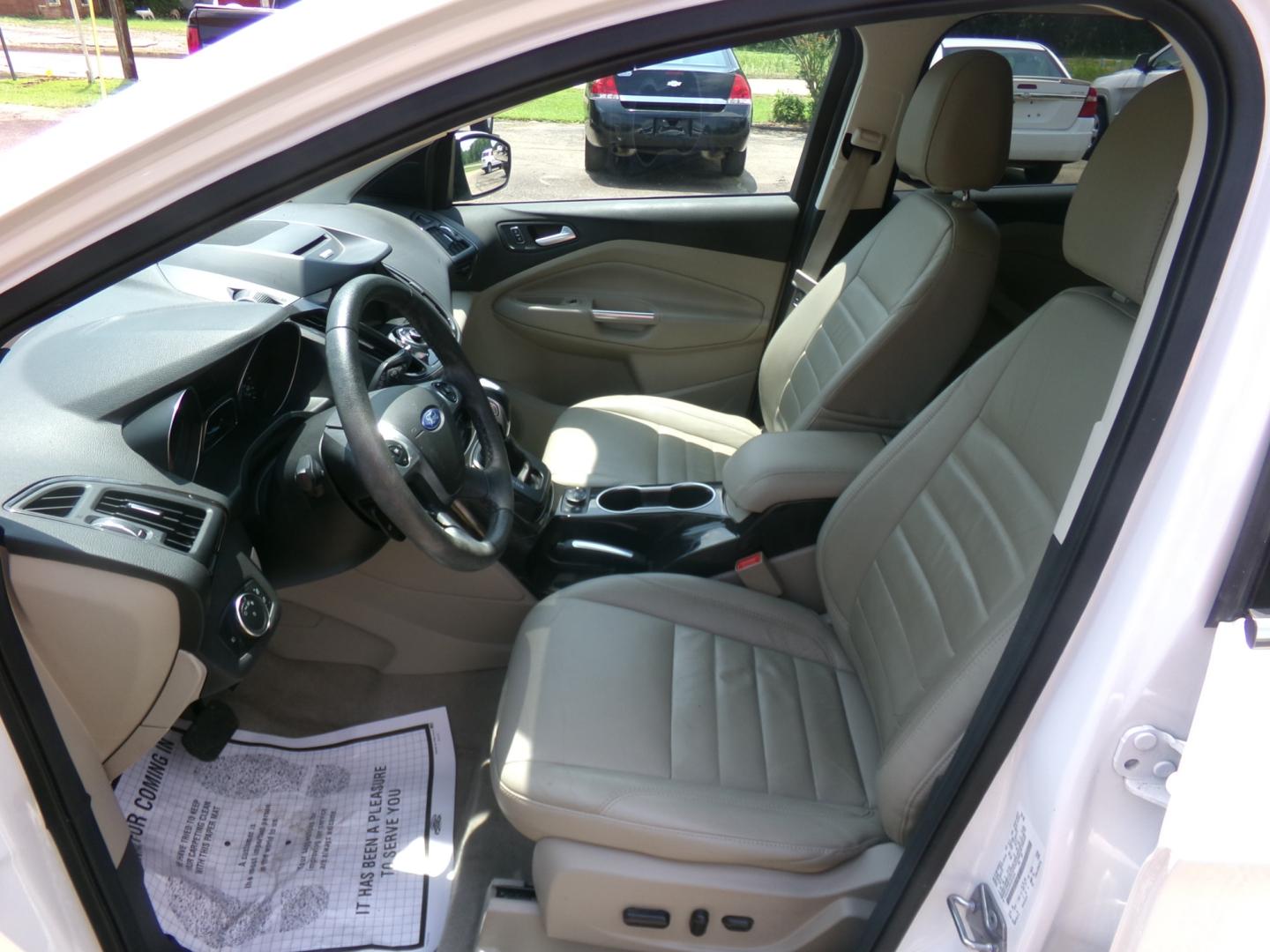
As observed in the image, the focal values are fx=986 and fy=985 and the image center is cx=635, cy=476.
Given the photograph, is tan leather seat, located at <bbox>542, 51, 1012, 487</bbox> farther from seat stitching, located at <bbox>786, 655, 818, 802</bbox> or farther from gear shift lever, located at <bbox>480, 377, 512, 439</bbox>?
seat stitching, located at <bbox>786, 655, 818, 802</bbox>

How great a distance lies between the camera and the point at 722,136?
2764 millimetres

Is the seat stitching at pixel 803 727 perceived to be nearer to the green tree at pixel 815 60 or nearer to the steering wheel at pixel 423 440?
the steering wheel at pixel 423 440

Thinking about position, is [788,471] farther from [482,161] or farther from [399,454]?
[482,161]

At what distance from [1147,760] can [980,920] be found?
0.78 feet

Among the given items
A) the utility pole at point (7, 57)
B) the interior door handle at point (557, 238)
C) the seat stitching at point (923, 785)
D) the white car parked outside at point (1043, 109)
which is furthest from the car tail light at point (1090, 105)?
the utility pole at point (7, 57)

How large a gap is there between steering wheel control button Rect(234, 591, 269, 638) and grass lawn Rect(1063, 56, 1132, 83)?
7.12 ft

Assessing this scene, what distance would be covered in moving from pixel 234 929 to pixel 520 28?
129 cm

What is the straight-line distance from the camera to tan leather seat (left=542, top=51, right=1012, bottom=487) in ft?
5.98

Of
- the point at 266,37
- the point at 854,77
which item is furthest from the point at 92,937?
the point at 854,77

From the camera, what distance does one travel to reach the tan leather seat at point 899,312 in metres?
1.82

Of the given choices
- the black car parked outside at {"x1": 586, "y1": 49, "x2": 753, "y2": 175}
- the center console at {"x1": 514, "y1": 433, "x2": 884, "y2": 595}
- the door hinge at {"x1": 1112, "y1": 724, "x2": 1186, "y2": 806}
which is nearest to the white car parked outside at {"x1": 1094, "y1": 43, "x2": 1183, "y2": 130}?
the black car parked outside at {"x1": 586, "y1": 49, "x2": 753, "y2": 175}

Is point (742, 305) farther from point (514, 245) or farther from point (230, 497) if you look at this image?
point (230, 497)

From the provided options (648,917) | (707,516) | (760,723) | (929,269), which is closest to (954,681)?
(760,723)

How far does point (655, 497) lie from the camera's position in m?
1.95
